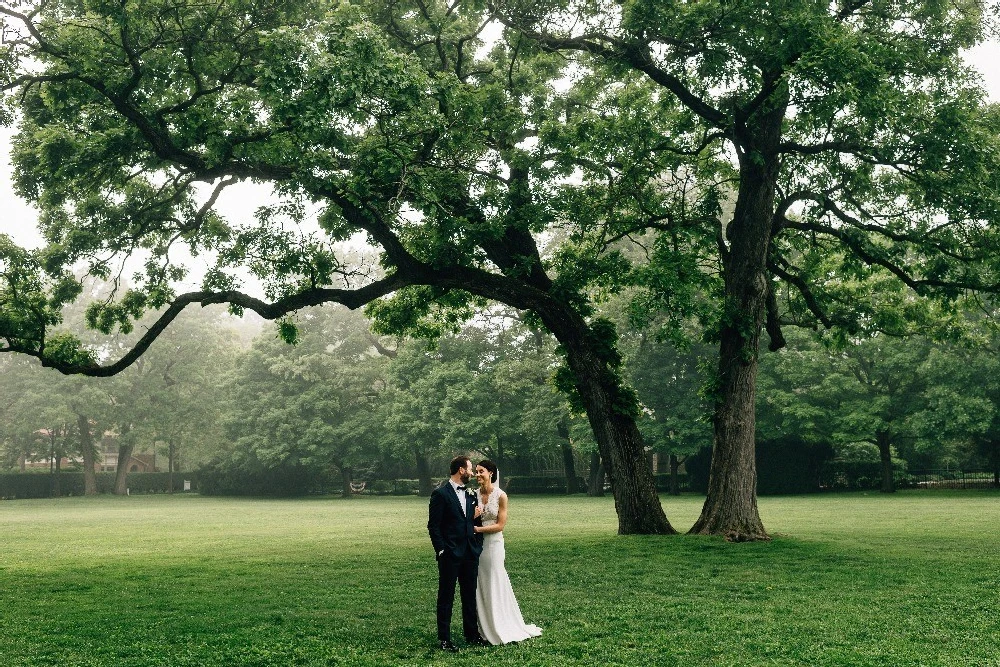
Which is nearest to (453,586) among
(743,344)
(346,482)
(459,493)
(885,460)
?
(459,493)

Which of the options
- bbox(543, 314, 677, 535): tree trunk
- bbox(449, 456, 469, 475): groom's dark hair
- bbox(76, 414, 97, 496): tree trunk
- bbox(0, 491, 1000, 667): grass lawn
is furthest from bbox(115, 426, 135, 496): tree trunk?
bbox(449, 456, 469, 475): groom's dark hair

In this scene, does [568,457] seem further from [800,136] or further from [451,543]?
[451,543]

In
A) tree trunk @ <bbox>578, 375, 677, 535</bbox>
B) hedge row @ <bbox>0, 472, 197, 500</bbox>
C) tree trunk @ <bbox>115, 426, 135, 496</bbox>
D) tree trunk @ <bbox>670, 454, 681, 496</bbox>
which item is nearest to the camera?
tree trunk @ <bbox>578, 375, 677, 535</bbox>

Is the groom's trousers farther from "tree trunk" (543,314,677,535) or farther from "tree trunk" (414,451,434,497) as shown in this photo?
"tree trunk" (414,451,434,497)

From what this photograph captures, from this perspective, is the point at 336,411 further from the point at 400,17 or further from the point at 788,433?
the point at 400,17

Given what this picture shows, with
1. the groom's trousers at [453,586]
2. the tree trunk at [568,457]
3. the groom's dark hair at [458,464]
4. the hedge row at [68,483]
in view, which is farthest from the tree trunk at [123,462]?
the groom's dark hair at [458,464]

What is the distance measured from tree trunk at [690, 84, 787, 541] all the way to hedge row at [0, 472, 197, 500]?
55901 mm

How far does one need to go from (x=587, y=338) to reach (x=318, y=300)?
5823 mm

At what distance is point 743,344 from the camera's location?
18.5 metres

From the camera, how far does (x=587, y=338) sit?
62.2 ft

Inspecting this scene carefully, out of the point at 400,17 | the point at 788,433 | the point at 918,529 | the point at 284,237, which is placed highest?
the point at 400,17

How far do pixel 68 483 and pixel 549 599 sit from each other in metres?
60.3

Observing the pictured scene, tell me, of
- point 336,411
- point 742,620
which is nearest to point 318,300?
point 742,620

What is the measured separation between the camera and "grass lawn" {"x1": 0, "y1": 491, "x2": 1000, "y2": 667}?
8.51 metres
